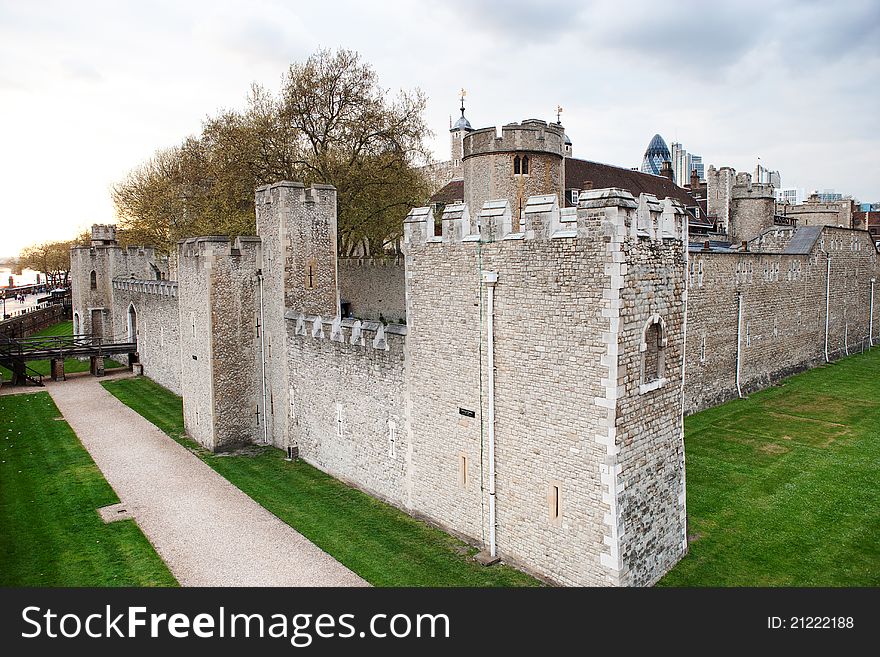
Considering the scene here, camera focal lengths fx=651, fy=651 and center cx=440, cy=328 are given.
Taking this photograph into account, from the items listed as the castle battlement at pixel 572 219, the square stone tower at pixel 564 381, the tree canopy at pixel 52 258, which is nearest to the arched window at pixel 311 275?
the square stone tower at pixel 564 381

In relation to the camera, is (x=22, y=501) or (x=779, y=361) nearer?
(x=22, y=501)

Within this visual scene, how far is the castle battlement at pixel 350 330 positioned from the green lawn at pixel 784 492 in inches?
249

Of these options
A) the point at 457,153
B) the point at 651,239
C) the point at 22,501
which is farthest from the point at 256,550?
the point at 457,153

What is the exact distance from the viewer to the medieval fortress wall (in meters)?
9.11

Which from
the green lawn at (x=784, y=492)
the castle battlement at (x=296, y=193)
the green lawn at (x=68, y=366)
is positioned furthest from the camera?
the green lawn at (x=68, y=366)

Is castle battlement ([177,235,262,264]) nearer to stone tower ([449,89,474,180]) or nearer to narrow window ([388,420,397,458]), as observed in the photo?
narrow window ([388,420,397,458])

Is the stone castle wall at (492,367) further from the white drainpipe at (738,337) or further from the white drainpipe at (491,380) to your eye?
the white drainpipe at (738,337)

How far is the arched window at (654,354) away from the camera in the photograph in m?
9.64

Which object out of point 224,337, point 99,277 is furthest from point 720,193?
point 99,277

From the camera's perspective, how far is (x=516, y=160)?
2022 cm

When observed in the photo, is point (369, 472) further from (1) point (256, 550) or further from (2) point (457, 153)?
(2) point (457, 153)

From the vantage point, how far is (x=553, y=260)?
9.47 m

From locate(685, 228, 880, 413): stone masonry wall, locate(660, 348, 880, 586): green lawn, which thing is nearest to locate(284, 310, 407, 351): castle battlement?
locate(660, 348, 880, 586): green lawn
